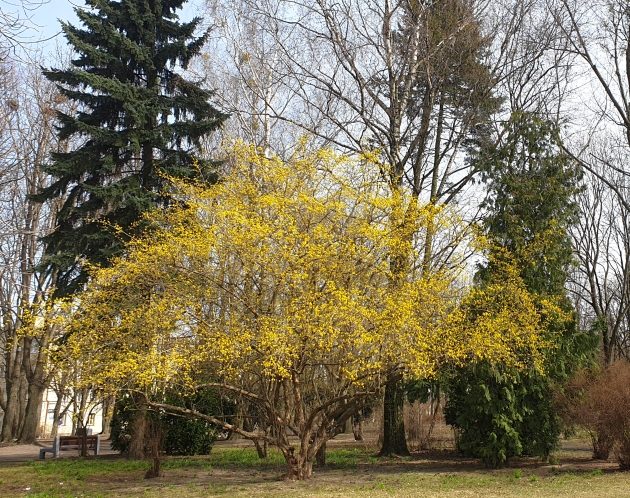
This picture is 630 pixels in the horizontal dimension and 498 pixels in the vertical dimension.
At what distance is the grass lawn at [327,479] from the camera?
9.13 meters

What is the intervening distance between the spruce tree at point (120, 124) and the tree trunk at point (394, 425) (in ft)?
23.1

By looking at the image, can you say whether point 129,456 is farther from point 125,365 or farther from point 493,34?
point 493,34

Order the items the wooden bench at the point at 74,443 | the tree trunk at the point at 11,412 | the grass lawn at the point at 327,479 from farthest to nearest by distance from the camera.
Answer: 1. the tree trunk at the point at 11,412
2. the wooden bench at the point at 74,443
3. the grass lawn at the point at 327,479

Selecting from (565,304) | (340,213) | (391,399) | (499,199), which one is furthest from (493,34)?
(391,399)

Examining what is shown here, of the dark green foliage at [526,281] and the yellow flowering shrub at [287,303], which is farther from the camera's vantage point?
the dark green foliage at [526,281]

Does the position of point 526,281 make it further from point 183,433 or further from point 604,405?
point 183,433

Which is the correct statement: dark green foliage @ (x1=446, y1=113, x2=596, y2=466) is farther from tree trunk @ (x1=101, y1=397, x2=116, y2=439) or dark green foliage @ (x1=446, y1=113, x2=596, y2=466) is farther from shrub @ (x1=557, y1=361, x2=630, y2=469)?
tree trunk @ (x1=101, y1=397, x2=116, y2=439)

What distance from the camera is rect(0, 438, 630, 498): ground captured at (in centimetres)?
915

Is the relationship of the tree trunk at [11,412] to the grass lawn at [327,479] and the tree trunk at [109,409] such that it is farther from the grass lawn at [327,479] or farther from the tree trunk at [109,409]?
the grass lawn at [327,479]

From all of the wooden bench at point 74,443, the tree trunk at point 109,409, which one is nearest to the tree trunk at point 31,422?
the tree trunk at point 109,409

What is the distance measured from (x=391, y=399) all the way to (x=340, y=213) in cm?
701

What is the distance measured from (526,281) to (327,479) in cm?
590

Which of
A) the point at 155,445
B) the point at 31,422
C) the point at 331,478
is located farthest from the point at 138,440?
the point at 31,422

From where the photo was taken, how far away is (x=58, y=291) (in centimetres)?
1369
